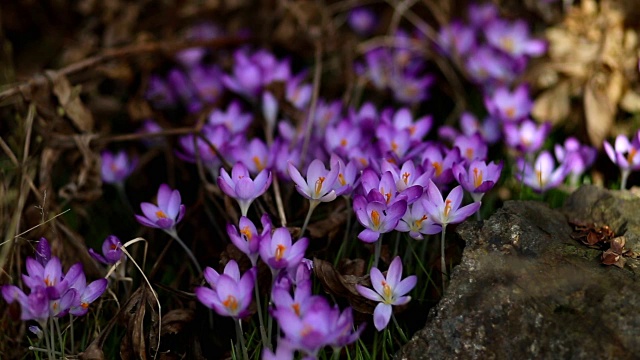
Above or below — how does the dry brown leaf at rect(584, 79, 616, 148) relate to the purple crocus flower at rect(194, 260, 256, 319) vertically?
below

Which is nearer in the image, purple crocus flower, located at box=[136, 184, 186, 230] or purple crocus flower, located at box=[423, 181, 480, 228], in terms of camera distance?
purple crocus flower, located at box=[423, 181, 480, 228]

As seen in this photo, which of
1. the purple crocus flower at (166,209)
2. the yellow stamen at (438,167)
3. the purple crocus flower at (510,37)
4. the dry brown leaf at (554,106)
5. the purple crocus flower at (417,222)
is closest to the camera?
the purple crocus flower at (417,222)

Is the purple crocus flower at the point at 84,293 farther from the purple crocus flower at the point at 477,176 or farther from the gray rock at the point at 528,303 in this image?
the purple crocus flower at the point at 477,176

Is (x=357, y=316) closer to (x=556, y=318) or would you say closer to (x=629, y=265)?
(x=556, y=318)

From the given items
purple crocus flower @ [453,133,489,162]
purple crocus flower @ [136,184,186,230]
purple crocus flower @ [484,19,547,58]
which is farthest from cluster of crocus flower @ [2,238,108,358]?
purple crocus flower @ [484,19,547,58]

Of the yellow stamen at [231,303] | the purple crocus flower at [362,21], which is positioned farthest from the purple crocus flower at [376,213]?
the purple crocus flower at [362,21]

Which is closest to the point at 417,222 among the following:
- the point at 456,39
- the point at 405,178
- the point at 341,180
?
the point at 405,178

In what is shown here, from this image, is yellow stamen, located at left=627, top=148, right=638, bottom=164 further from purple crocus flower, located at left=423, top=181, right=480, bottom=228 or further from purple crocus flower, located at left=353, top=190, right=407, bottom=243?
purple crocus flower, located at left=353, top=190, right=407, bottom=243
